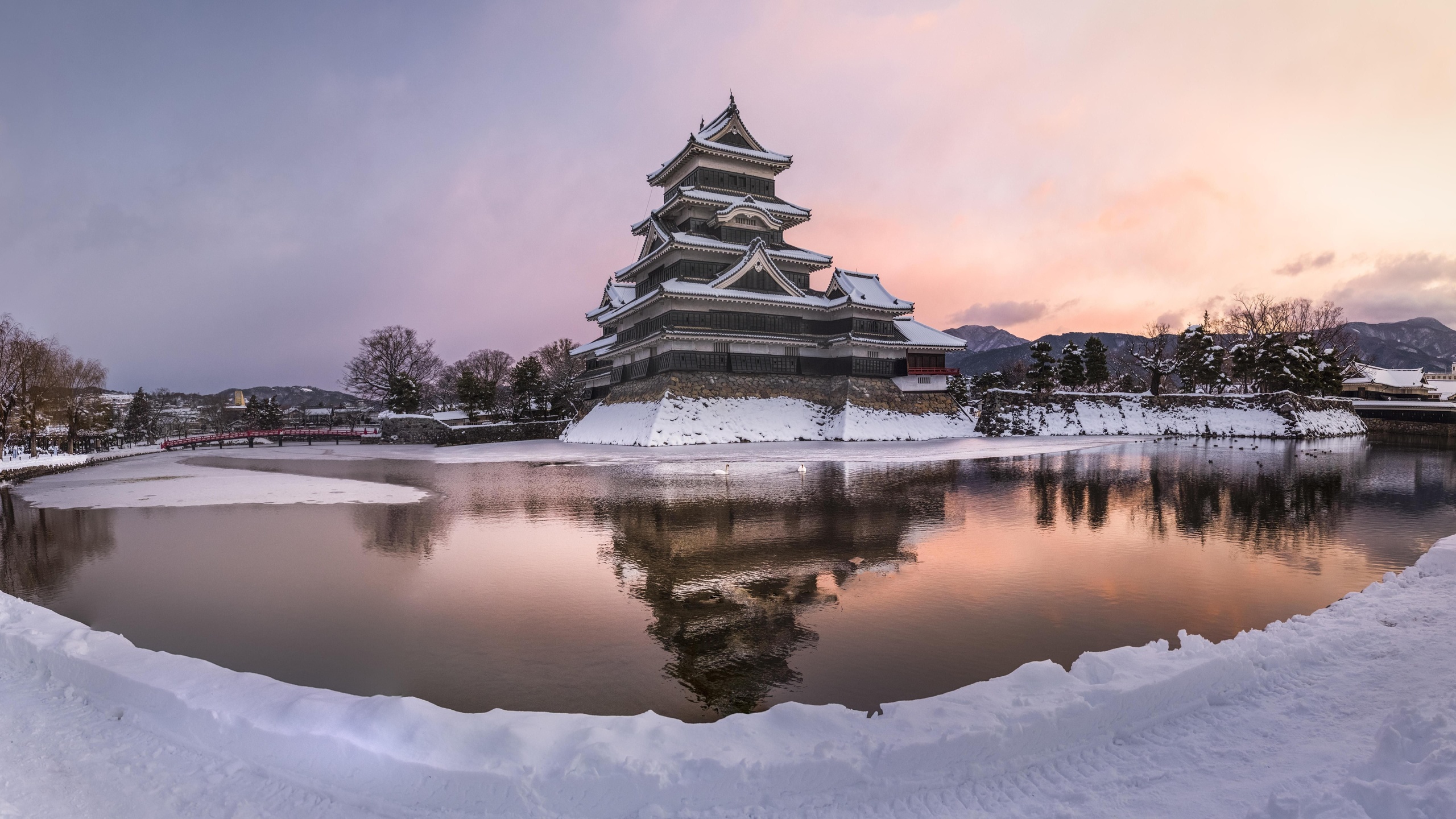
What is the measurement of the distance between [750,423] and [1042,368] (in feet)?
80.0

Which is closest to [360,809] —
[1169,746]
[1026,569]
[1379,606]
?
[1169,746]

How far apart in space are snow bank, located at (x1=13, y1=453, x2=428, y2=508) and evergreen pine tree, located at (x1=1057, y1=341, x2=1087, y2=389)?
44.9m

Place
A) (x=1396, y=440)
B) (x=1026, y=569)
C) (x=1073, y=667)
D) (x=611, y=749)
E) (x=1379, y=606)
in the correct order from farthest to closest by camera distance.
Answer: (x=1396, y=440), (x=1026, y=569), (x=1379, y=606), (x=1073, y=667), (x=611, y=749)

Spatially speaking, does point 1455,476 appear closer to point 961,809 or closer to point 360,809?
point 961,809

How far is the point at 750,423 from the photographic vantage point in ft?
115

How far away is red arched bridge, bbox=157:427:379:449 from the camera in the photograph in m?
50.3

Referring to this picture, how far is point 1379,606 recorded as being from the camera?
21.9ft

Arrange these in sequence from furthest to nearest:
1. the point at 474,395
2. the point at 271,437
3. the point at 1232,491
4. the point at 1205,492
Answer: the point at 271,437 < the point at 474,395 < the point at 1232,491 < the point at 1205,492

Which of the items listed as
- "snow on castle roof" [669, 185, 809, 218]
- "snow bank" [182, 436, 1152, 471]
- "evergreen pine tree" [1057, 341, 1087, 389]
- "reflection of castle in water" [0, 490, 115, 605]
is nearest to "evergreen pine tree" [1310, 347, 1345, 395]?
"evergreen pine tree" [1057, 341, 1087, 389]

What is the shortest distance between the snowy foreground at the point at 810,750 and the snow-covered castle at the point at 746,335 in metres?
27.8

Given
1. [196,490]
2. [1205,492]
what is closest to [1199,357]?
[1205,492]

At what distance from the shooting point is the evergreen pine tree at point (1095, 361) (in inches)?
1823

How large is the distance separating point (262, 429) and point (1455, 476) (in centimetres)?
8794

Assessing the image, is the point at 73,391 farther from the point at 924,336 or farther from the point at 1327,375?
the point at 1327,375
